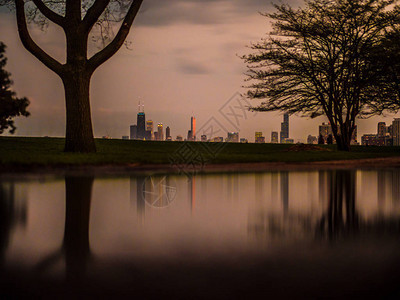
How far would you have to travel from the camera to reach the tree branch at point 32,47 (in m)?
21.8

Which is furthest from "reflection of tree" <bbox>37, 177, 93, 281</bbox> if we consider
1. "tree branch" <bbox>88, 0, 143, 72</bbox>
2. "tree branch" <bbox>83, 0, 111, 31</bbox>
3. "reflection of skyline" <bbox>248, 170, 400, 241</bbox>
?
"tree branch" <bbox>83, 0, 111, 31</bbox>

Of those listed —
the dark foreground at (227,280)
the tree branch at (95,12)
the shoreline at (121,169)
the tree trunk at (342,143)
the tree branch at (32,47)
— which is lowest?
the dark foreground at (227,280)

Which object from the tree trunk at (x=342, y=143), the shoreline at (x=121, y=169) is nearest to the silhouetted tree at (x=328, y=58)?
the tree trunk at (x=342, y=143)

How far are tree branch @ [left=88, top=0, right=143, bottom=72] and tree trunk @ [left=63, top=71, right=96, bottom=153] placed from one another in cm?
75

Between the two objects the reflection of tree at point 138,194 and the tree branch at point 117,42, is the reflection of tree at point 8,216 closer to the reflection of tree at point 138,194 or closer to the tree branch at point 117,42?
the reflection of tree at point 138,194

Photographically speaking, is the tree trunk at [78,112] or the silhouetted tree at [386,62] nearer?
the tree trunk at [78,112]

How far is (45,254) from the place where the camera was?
16.4 ft

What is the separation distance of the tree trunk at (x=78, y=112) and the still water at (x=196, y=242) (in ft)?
37.7

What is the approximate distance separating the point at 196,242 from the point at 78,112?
17.3m

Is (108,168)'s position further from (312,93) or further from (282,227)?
(312,93)

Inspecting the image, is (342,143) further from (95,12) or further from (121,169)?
(121,169)

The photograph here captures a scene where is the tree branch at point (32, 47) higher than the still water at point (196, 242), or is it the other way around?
the tree branch at point (32, 47)

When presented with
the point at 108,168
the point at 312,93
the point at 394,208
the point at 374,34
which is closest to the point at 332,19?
the point at 374,34

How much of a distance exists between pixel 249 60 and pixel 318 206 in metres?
29.3
